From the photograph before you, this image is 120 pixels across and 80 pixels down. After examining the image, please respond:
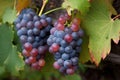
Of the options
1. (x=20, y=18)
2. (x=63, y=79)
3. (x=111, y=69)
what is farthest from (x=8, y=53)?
(x=63, y=79)

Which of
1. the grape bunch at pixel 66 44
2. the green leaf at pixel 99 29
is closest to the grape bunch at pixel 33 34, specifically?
the grape bunch at pixel 66 44

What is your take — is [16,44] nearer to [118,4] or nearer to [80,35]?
[80,35]

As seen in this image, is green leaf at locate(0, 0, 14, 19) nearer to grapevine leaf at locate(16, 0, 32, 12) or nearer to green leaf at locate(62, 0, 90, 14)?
grapevine leaf at locate(16, 0, 32, 12)

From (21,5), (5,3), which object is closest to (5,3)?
(5,3)

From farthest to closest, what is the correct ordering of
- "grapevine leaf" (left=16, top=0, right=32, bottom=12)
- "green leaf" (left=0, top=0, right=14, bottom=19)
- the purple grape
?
"green leaf" (left=0, top=0, right=14, bottom=19), "grapevine leaf" (left=16, top=0, right=32, bottom=12), the purple grape

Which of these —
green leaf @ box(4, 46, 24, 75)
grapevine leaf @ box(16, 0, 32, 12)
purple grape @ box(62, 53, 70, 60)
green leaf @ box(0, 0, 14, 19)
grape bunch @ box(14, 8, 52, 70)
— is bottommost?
green leaf @ box(4, 46, 24, 75)

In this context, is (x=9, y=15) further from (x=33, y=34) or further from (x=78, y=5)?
(x=78, y=5)

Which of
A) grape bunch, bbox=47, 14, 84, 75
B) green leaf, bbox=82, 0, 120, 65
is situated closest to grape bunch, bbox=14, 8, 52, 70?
grape bunch, bbox=47, 14, 84, 75
